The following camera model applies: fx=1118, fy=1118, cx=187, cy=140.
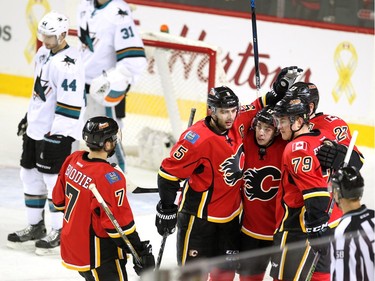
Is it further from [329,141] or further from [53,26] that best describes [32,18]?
[329,141]

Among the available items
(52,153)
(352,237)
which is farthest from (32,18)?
(352,237)

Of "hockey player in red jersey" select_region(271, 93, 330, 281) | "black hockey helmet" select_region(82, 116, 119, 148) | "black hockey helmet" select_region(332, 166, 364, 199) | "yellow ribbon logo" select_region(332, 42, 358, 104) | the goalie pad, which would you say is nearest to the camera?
"black hockey helmet" select_region(332, 166, 364, 199)

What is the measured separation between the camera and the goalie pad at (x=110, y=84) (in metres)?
7.51

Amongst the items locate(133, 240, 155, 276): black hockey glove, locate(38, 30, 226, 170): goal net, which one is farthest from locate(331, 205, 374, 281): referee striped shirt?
locate(38, 30, 226, 170): goal net

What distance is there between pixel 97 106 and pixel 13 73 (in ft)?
8.50

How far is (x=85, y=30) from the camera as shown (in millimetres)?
7633

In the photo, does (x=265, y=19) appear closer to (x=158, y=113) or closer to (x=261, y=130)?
(x=158, y=113)

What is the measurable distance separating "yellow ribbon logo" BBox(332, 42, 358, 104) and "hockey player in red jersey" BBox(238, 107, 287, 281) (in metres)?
3.70

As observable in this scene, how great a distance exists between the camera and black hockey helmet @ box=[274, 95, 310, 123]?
486cm

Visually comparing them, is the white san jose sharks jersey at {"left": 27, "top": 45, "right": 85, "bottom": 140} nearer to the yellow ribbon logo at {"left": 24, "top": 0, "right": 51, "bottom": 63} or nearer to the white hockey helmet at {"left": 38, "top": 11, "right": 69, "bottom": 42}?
the white hockey helmet at {"left": 38, "top": 11, "right": 69, "bottom": 42}

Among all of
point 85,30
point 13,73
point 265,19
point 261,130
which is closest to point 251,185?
point 261,130

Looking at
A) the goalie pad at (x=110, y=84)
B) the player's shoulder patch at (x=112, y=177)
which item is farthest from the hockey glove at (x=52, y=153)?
the player's shoulder patch at (x=112, y=177)

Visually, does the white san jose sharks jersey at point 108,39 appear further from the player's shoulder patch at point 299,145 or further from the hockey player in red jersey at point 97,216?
→ the player's shoulder patch at point 299,145

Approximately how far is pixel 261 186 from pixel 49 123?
5.93ft
